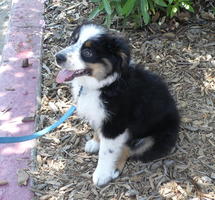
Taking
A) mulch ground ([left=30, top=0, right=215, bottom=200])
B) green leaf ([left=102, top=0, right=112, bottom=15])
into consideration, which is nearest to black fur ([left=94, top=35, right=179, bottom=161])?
mulch ground ([left=30, top=0, right=215, bottom=200])

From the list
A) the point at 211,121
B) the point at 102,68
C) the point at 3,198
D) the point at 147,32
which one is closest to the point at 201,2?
the point at 147,32

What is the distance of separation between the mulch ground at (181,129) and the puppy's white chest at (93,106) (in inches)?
24.3

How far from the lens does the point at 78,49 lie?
3.27 m

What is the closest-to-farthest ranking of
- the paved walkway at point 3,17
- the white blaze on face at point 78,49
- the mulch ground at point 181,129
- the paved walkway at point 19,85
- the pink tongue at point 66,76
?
the white blaze on face at point 78,49, the pink tongue at point 66,76, the mulch ground at point 181,129, the paved walkway at point 19,85, the paved walkway at point 3,17

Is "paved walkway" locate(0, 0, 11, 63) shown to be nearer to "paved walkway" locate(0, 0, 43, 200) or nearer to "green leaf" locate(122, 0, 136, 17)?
"paved walkway" locate(0, 0, 43, 200)

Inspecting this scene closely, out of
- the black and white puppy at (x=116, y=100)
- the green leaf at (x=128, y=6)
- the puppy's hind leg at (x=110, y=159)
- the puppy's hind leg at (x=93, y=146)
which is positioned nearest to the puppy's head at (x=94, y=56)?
the black and white puppy at (x=116, y=100)

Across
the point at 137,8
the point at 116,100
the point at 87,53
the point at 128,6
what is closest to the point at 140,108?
the point at 116,100

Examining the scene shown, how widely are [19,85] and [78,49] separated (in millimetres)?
1800

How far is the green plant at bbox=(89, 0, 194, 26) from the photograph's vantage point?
4.53 metres

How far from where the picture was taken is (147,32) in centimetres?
537

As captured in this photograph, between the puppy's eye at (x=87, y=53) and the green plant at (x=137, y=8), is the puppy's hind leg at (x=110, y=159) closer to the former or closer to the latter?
the puppy's eye at (x=87, y=53)

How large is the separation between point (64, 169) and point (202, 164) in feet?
4.33

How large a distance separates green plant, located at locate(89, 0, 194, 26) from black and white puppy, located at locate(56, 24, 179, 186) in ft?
3.72

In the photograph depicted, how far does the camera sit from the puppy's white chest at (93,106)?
3.49 meters
